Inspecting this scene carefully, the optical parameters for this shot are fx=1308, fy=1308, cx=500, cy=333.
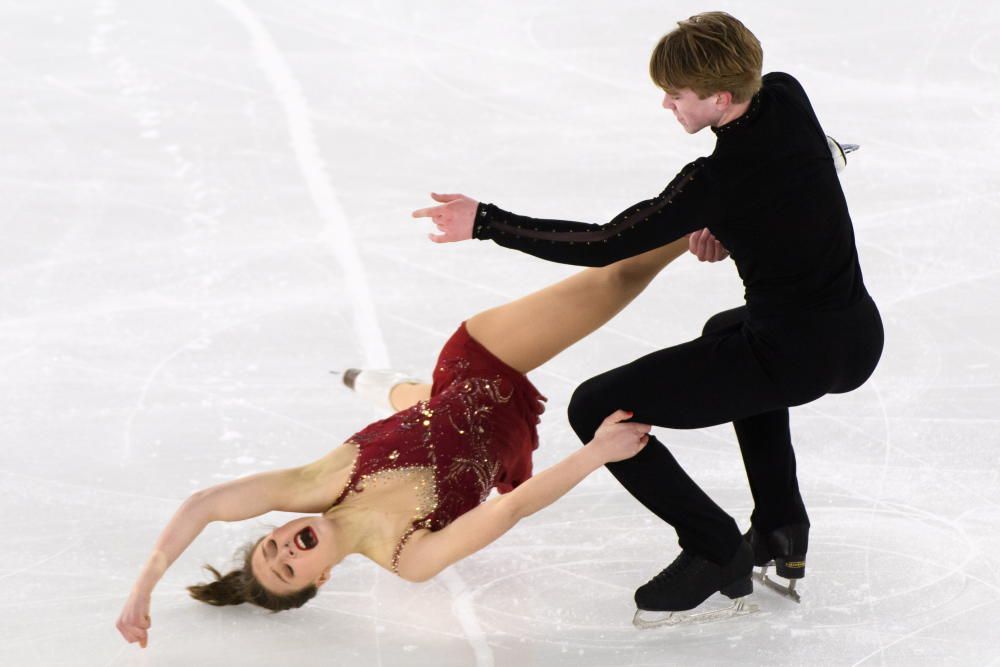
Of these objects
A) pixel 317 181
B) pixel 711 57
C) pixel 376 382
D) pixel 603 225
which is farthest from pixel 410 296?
pixel 711 57

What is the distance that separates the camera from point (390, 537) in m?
3.24

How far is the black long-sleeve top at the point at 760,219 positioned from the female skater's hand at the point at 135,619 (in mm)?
1159

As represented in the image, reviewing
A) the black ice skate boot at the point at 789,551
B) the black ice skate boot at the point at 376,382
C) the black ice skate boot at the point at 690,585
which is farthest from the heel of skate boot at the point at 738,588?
the black ice skate boot at the point at 376,382

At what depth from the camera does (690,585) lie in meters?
3.13

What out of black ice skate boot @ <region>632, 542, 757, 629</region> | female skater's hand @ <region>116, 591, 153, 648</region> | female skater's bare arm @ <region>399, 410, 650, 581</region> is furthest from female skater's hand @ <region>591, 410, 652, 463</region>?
female skater's hand @ <region>116, 591, 153, 648</region>

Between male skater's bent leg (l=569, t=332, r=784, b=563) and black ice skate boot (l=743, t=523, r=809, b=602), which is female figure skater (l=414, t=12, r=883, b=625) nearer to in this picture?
male skater's bent leg (l=569, t=332, r=784, b=563)

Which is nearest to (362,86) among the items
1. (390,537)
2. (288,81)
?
(288,81)

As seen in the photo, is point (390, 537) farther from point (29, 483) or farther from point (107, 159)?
Result: point (107, 159)

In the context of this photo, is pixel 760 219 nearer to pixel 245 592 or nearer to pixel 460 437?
pixel 460 437

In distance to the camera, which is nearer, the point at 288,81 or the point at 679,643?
the point at 679,643

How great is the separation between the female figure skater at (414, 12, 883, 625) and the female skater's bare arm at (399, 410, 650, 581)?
6 centimetres

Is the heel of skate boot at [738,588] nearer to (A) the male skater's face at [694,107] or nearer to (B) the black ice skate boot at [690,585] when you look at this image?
(B) the black ice skate boot at [690,585]

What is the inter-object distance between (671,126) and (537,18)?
1.91 m

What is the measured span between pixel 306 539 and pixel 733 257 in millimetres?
1211
